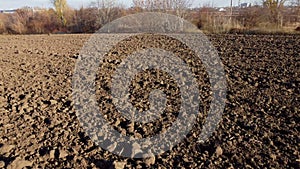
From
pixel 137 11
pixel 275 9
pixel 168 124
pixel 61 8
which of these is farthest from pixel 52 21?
pixel 168 124

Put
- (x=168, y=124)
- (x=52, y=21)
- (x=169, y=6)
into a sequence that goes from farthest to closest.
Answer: (x=52, y=21)
(x=169, y=6)
(x=168, y=124)

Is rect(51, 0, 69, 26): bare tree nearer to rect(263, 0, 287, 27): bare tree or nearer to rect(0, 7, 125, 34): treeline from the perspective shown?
rect(0, 7, 125, 34): treeline

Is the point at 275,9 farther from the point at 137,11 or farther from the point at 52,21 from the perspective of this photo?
the point at 52,21

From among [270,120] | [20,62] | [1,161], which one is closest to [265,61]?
[270,120]

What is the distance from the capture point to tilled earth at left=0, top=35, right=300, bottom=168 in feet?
7.38

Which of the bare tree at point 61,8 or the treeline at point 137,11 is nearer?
the treeline at point 137,11

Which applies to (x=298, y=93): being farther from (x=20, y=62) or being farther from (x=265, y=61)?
(x=20, y=62)

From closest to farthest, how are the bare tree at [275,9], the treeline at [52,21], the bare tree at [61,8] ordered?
the bare tree at [275,9] < the treeline at [52,21] < the bare tree at [61,8]

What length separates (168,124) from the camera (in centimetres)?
287

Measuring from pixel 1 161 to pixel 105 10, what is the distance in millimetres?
17673

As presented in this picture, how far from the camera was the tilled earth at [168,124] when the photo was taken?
225 centimetres

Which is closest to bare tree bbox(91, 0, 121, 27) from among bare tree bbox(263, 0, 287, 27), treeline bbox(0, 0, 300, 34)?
treeline bbox(0, 0, 300, 34)

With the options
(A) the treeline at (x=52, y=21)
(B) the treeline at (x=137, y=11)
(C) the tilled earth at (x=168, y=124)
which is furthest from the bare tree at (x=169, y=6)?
(C) the tilled earth at (x=168, y=124)

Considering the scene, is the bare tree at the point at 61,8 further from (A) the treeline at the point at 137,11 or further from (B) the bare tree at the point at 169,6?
(B) the bare tree at the point at 169,6
